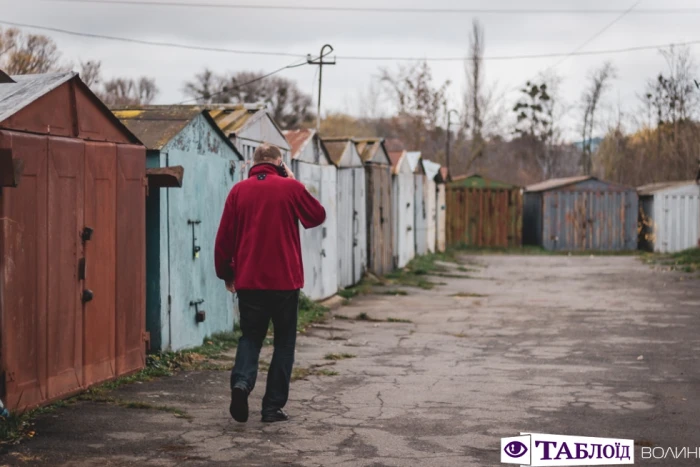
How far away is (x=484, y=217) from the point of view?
37344 millimetres

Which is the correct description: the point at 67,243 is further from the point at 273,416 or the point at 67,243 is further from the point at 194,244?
the point at 194,244

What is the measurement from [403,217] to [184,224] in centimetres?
1467

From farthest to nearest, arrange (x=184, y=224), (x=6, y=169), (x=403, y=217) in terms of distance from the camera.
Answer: (x=403, y=217)
(x=184, y=224)
(x=6, y=169)

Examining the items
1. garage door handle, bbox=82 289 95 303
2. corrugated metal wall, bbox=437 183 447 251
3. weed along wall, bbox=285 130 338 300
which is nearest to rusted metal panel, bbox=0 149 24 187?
garage door handle, bbox=82 289 95 303

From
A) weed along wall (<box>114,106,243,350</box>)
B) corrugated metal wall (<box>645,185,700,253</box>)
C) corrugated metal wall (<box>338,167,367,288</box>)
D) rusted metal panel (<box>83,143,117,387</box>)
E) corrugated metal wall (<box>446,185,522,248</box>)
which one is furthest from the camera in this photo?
corrugated metal wall (<box>446,185,522,248</box>)

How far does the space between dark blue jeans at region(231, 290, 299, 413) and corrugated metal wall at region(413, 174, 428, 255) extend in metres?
19.5

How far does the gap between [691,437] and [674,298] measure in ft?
36.9

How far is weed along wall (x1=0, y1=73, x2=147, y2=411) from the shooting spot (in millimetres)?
6254

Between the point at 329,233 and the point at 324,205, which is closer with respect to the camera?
the point at 324,205

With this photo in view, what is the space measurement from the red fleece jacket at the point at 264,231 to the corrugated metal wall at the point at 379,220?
12742 mm

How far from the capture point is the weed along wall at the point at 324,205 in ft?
47.0

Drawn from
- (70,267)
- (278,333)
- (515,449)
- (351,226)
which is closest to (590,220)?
(351,226)

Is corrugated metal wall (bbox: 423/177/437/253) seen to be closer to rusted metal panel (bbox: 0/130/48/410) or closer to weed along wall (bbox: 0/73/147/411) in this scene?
weed along wall (bbox: 0/73/147/411)

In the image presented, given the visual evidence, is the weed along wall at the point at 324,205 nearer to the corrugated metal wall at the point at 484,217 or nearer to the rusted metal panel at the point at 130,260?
the rusted metal panel at the point at 130,260
